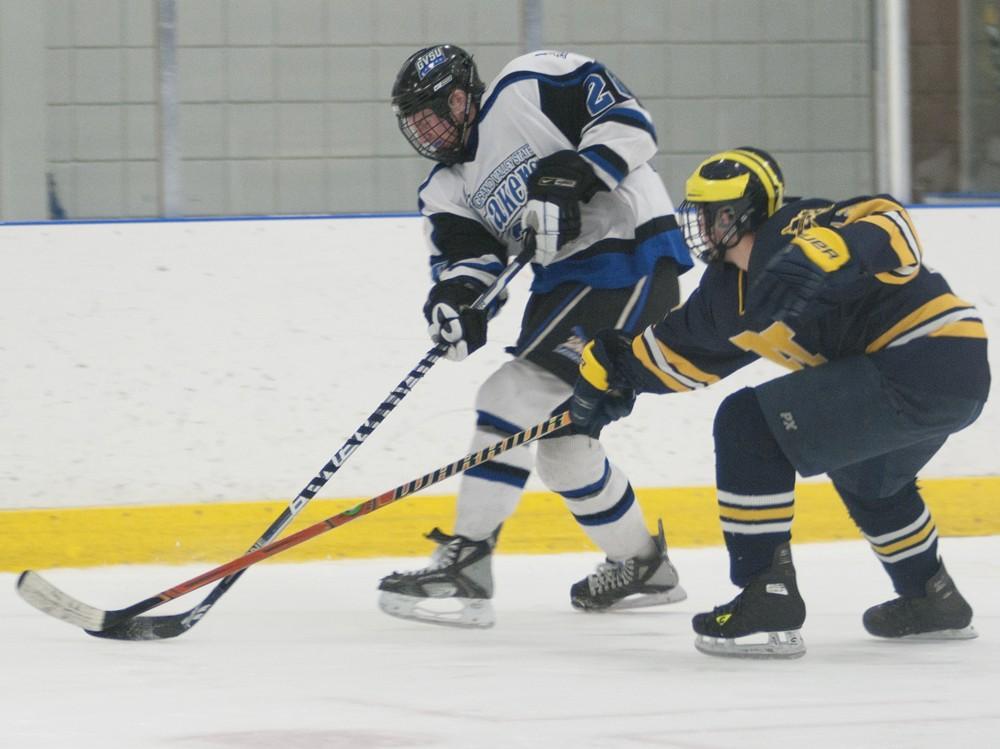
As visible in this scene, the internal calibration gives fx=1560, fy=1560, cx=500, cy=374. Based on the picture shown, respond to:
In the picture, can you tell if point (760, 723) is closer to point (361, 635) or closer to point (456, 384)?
point (361, 635)

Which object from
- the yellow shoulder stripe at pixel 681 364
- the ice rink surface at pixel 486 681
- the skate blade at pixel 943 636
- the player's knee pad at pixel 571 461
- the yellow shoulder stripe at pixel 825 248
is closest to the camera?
the ice rink surface at pixel 486 681

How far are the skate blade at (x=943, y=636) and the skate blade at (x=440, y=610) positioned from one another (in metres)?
0.70

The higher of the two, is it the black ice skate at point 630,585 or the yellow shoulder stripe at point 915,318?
the yellow shoulder stripe at point 915,318

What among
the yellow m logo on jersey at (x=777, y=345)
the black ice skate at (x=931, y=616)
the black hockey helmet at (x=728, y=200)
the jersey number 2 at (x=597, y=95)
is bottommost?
the black ice skate at (x=931, y=616)


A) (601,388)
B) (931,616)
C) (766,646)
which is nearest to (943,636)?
(931,616)

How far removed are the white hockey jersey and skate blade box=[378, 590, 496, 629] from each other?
1.90 feet

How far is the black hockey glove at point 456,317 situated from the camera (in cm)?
273

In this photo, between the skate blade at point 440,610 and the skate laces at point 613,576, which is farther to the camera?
the skate laces at point 613,576

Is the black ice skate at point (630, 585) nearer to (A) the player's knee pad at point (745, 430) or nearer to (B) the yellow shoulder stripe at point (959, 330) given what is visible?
(A) the player's knee pad at point (745, 430)

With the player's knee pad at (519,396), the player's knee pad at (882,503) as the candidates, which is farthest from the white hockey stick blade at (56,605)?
the player's knee pad at (882,503)

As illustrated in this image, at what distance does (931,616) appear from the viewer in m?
2.49

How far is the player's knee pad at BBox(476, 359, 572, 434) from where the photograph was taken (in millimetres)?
2711

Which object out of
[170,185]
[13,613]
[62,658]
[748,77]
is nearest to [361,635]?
[62,658]

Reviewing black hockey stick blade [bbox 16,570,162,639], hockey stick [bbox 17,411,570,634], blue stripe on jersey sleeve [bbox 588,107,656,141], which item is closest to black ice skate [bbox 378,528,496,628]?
hockey stick [bbox 17,411,570,634]
